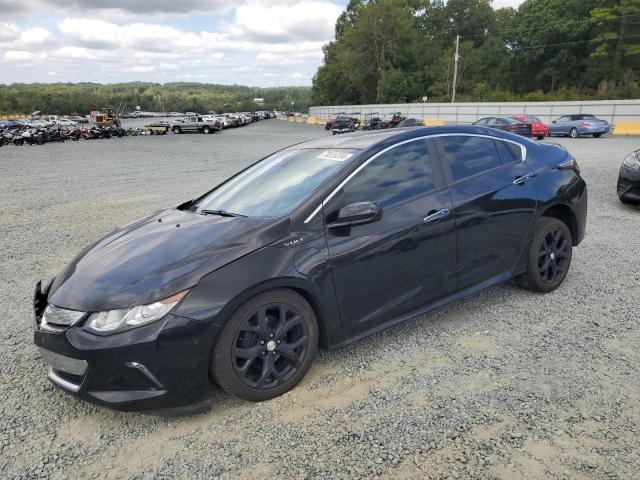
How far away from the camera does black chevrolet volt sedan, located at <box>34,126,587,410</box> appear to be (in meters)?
2.73

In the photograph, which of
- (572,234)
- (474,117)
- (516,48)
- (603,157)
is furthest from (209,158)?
(516,48)

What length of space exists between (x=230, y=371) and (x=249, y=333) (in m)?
0.24

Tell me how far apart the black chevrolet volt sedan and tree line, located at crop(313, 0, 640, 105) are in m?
42.5

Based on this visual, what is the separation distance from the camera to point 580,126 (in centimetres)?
2738

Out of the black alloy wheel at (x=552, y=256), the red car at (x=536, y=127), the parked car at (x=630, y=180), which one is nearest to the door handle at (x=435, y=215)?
the black alloy wheel at (x=552, y=256)

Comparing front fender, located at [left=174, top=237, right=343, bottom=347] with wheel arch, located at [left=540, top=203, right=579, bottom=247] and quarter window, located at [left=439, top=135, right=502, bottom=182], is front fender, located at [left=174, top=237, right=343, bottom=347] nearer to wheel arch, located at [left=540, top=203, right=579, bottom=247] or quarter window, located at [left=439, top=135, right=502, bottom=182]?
quarter window, located at [left=439, top=135, right=502, bottom=182]

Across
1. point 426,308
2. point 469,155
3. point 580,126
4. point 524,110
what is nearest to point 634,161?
point 469,155

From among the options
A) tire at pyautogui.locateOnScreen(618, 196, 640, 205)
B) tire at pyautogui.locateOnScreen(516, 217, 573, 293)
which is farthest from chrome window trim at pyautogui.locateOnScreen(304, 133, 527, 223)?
tire at pyautogui.locateOnScreen(618, 196, 640, 205)

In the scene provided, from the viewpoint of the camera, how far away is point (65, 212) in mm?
→ 9336

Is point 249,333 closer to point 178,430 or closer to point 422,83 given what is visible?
point 178,430

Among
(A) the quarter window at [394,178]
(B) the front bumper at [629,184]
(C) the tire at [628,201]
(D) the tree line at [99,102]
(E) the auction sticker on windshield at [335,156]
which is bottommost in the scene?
(C) the tire at [628,201]

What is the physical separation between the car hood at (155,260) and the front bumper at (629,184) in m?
6.84

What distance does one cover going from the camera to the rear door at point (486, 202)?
12.7ft

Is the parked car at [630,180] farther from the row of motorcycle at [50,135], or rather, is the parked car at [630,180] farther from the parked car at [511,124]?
the row of motorcycle at [50,135]
